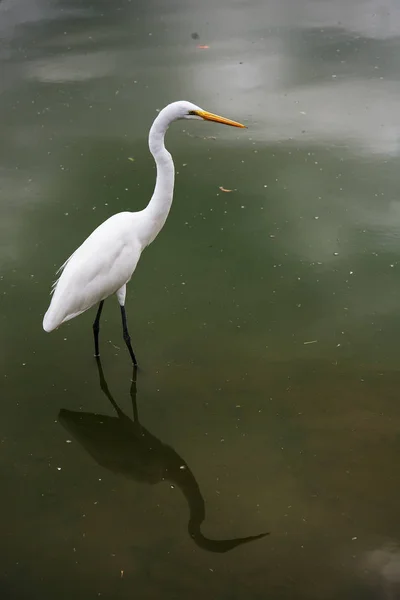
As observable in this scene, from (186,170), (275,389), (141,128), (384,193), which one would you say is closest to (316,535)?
(275,389)

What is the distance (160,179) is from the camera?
115 inches

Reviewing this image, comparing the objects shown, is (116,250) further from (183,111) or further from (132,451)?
(132,451)

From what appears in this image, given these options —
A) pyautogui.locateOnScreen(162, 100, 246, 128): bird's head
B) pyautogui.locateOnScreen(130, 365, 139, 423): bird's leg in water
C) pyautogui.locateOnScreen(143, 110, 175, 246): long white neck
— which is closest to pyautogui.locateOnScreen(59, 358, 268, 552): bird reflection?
pyautogui.locateOnScreen(130, 365, 139, 423): bird's leg in water

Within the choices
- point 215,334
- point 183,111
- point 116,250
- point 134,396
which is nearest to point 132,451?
point 134,396

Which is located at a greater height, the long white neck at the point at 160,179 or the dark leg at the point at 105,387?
the long white neck at the point at 160,179

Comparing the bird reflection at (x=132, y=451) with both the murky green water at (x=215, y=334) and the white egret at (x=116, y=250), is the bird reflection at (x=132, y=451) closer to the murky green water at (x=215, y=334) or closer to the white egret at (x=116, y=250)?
the murky green water at (x=215, y=334)

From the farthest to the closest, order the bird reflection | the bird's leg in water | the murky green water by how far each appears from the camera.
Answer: the bird's leg in water
the bird reflection
the murky green water

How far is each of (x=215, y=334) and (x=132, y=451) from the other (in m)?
0.68

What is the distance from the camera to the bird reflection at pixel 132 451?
261cm

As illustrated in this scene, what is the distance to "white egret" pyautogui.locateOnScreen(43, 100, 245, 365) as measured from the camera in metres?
2.87

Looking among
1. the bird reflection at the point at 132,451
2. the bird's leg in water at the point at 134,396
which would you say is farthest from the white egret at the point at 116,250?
the bird reflection at the point at 132,451

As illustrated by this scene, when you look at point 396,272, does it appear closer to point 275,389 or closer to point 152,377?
point 275,389

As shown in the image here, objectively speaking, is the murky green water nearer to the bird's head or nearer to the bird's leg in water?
the bird's leg in water

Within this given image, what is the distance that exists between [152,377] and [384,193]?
181 centimetres
